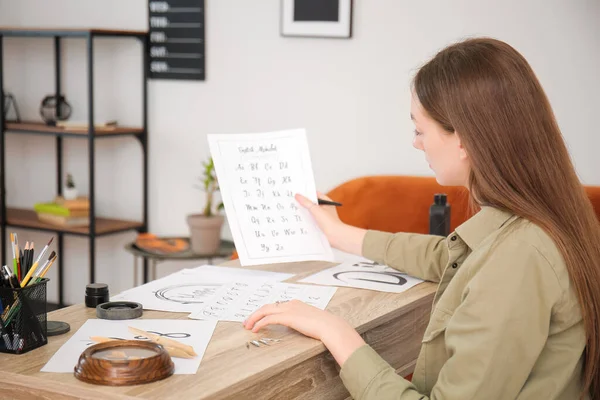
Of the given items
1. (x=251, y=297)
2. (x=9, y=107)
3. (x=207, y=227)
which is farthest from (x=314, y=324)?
(x=9, y=107)

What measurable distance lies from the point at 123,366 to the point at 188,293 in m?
0.61

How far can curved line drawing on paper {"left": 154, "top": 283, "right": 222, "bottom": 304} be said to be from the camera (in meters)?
1.85

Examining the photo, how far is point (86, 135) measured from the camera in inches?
155

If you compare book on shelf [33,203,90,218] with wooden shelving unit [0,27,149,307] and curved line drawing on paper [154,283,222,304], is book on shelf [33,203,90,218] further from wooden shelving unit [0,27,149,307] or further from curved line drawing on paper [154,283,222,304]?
curved line drawing on paper [154,283,222,304]

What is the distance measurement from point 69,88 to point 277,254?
8.89 feet

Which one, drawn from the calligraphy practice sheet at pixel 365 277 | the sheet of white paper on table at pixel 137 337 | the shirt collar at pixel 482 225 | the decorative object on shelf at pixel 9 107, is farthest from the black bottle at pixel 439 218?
the decorative object on shelf at pixel 9 107

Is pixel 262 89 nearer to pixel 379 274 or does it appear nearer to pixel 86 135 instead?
pixel 86 135

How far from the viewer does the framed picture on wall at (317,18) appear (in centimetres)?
353

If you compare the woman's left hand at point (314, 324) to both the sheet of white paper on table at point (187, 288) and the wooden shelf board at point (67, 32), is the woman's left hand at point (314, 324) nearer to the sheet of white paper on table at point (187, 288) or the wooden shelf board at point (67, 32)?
the sheet of white paper on table at point (187, 288)

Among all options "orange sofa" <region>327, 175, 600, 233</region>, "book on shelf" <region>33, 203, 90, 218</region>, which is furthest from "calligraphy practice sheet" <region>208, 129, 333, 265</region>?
"book on shelf" <region>33, 203, 90, 218</region>

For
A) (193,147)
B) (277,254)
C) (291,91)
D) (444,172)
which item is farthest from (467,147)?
(193,147)

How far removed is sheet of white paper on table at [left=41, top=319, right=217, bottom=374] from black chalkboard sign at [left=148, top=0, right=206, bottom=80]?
2.46 meters

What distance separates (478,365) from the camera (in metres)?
1.34

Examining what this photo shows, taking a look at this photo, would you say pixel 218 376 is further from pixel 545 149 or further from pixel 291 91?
pixel 291 91
